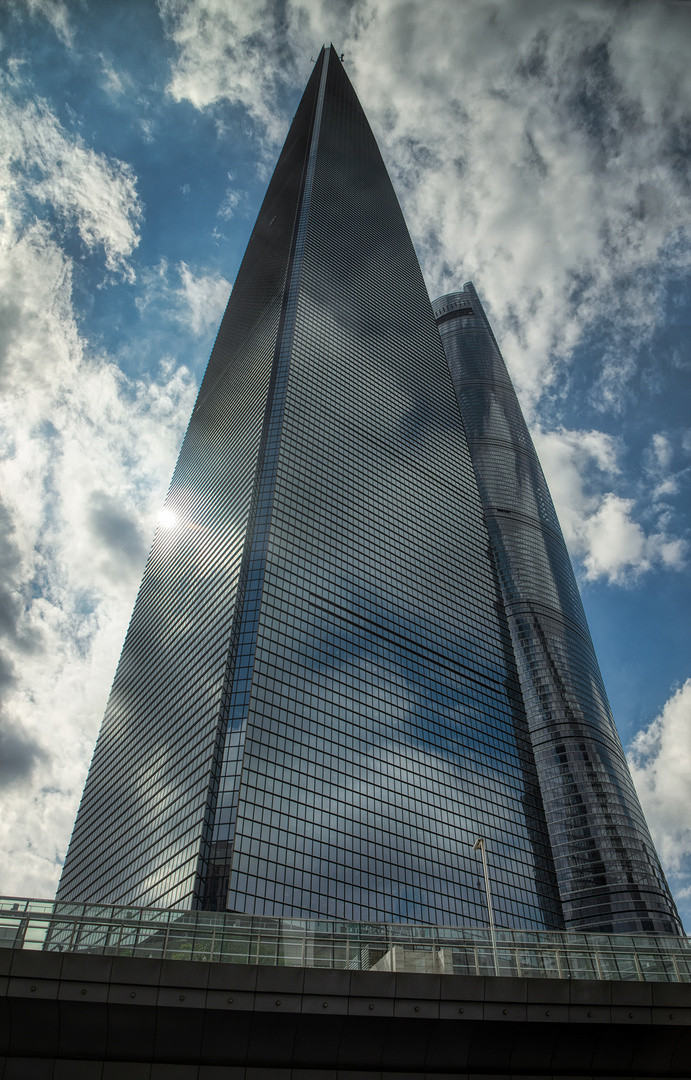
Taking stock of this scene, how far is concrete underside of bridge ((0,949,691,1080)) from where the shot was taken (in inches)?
806

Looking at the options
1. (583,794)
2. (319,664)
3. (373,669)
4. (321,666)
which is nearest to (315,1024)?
(319,664)

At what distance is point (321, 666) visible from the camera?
95.2 m

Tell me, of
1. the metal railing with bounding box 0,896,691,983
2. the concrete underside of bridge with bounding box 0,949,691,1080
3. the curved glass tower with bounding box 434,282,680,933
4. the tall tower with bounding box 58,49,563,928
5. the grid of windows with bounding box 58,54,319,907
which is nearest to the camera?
the concrete underside of bridge with bounding box 0,949,691,1080

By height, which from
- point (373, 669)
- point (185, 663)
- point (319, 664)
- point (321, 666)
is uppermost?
point (185, 663)

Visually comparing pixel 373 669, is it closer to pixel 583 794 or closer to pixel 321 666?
pixel 321 666

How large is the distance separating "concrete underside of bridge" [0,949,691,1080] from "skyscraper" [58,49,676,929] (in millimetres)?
51972

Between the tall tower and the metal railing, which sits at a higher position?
the tall tower

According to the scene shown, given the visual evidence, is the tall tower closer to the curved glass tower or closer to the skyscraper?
the skyscraper

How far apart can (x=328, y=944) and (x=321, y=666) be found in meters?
72.1

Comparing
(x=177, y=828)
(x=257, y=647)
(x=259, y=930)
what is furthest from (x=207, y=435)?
Answer: (x=259, y=930)

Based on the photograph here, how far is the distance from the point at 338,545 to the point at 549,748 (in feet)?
328

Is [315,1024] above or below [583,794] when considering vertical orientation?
below

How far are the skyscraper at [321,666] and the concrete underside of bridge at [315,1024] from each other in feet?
171

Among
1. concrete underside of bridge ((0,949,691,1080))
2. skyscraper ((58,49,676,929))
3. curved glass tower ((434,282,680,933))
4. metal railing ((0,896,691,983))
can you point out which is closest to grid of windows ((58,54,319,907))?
skyscraper ((58,49,676,929))
